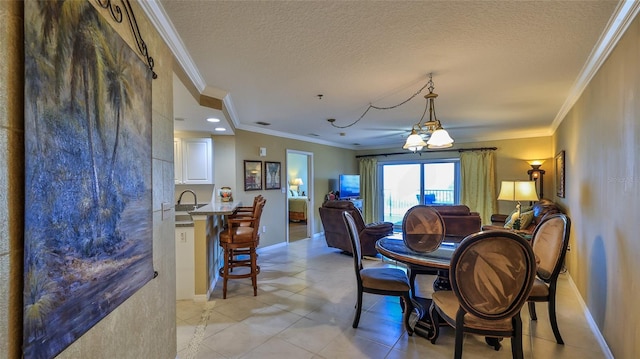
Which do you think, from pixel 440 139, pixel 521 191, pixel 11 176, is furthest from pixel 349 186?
pixel 11 176

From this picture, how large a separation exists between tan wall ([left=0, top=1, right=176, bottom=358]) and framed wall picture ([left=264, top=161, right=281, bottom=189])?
11.7ft

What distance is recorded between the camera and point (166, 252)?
6.42ft

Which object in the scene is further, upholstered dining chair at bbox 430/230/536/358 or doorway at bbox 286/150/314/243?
doorway at bbox 286/150/314/243

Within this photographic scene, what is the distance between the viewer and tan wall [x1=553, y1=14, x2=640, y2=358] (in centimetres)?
180

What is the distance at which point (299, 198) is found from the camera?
889cm

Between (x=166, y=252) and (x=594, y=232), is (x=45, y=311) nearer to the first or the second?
(x=166, y=252)

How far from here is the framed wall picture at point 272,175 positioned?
568cm

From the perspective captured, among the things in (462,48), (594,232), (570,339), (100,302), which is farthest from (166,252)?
(594,232)

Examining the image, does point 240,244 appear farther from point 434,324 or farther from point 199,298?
point 434,324

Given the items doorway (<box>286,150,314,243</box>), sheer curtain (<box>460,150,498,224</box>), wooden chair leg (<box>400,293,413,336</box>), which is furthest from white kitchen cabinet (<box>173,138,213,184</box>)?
sheer curtain (<box>460,150,498,224</box>)

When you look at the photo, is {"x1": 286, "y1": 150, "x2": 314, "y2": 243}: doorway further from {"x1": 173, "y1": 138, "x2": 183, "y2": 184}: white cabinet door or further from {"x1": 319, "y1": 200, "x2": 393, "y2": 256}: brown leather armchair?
{"x1": 173, "y1": 138, "x2": 183, "y2": 184}: white cabinet door

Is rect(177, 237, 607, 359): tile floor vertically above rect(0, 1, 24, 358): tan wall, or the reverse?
rect(0, 1, 24, 358): tan wall

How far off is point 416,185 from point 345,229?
370 centimetres

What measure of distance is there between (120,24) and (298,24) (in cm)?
100
